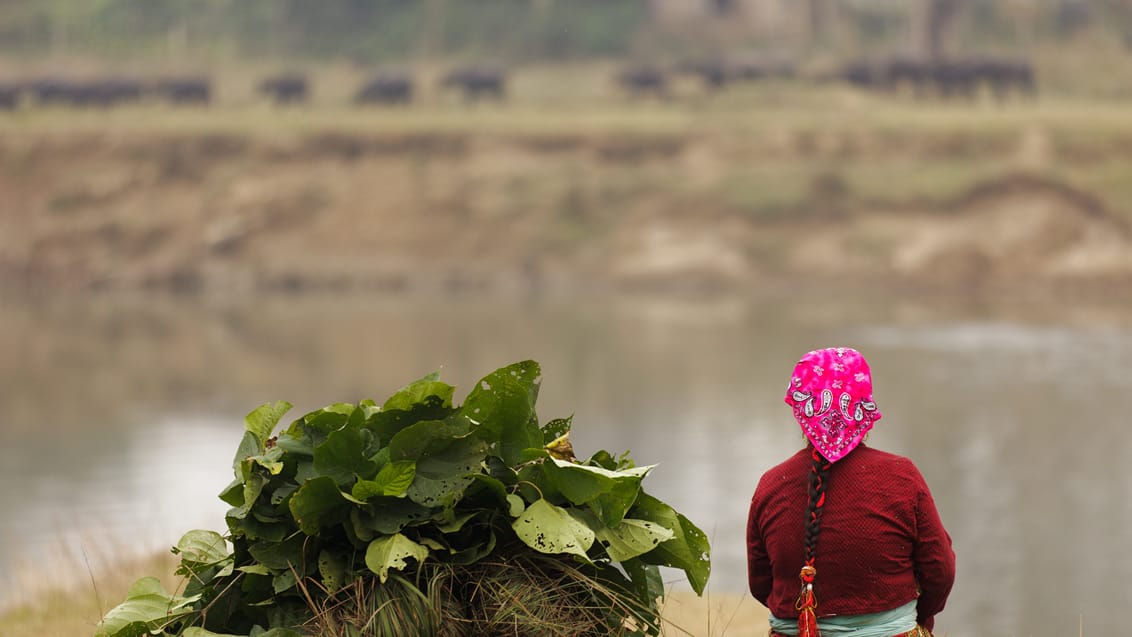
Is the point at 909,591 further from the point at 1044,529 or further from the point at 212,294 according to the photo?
the point at 212,294

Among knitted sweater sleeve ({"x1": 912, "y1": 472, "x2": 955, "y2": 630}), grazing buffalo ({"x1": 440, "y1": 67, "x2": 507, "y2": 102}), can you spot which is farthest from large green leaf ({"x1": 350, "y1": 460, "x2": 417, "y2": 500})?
grazing buffalo ({"x1": 440, "y1": 67, "x2": 507, "y2": 102})

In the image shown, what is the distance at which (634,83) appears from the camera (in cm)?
4653

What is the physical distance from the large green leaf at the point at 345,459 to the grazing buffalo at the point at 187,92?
44.9 metres

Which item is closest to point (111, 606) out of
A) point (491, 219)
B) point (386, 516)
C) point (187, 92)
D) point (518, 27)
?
point (386, 516)

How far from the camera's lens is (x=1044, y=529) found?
12953 mm

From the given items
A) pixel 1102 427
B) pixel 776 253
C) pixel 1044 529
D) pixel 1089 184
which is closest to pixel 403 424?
pixel 1044 529

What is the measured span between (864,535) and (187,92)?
149 feet

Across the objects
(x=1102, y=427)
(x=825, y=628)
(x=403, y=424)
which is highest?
(x=403, y=424)

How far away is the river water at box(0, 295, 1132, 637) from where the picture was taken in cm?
1195

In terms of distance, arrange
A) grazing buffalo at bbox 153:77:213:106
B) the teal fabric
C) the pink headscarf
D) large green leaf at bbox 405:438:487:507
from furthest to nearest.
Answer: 1. grazing buffalo at bbox 153:77:213:106
2. large green leaf at bbox 405:438:487:507
3. the teal fabric
4. the pink headscarf

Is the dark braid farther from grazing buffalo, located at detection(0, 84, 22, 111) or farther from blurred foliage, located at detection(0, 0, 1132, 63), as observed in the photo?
blurred foliage, located at detection(0, 0, 1132, 63)

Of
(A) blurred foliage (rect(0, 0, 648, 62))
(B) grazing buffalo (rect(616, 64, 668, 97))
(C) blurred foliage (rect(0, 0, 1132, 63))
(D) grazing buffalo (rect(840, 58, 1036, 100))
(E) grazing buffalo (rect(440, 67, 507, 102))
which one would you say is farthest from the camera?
(A) blurred foliage (rect(0, 0, 648, 62))

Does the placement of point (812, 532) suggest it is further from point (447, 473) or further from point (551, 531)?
point (447, 473)

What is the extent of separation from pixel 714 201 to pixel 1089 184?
8.71 meters
